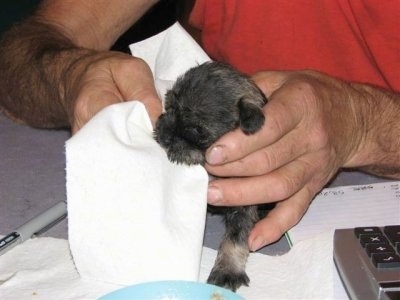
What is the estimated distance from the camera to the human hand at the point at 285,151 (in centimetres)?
101

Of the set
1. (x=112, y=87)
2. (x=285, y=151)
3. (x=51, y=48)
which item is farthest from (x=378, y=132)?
(x=51, y=48)

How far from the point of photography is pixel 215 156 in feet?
3.22

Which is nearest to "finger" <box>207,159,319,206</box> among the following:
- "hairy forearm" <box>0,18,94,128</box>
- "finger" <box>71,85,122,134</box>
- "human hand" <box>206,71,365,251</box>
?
"human hand" <box>206,71,365,251</box>

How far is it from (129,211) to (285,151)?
274 millimetres

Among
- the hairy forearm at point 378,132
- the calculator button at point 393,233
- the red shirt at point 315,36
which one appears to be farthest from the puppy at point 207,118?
the red shirt at point 315,36

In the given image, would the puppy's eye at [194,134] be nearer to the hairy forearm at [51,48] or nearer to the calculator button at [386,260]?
the calculator button at [386,260]

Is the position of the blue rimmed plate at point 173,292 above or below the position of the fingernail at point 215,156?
below

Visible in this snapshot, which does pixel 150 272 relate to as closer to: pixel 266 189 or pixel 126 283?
pixel 126 283

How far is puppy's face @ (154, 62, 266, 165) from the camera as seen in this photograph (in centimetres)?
99

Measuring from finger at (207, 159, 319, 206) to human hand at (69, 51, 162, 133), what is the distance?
0.15 m

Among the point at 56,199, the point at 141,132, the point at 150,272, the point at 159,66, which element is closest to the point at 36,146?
the point at 56,199

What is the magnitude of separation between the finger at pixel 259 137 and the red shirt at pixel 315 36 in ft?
1.70

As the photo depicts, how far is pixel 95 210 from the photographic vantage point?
96cm

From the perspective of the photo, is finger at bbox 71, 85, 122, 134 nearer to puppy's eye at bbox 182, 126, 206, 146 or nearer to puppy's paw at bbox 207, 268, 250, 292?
puppy's eye at bbox 182, 126, 206, 146
